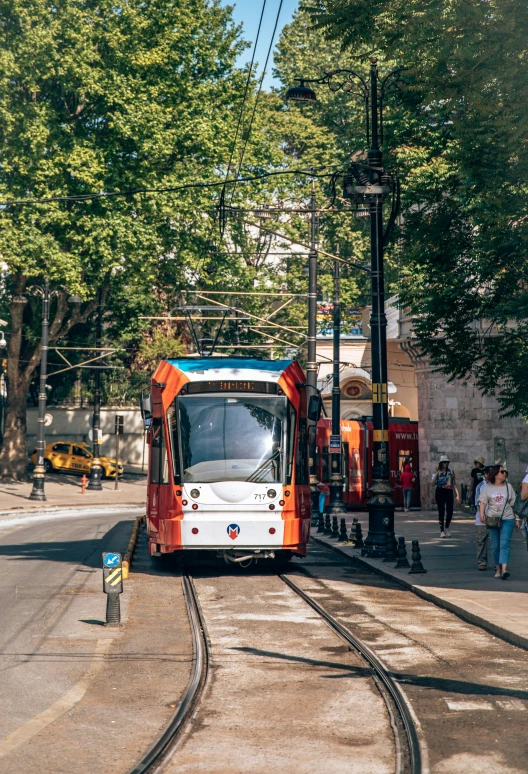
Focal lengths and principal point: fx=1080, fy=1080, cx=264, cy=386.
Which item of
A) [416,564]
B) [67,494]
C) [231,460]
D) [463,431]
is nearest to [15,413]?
[67,494]

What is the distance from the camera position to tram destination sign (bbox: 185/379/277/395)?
17781mm

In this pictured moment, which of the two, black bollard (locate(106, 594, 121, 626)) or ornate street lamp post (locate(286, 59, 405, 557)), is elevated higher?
ornate street lamp post (locate(286, 59, 405, 557))

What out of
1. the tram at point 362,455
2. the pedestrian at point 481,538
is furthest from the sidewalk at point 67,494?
the pedestrian at point 481,538

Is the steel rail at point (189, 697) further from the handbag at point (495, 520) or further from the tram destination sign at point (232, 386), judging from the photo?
the handbag at point (495, 520)

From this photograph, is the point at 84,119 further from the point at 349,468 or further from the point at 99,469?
the point at 349,468

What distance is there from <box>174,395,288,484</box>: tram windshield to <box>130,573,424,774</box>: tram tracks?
13.0 ft

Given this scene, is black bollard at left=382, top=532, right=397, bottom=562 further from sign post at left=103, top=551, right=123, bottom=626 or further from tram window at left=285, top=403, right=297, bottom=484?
sign post at left=103, top=551, right=123, bottom=626

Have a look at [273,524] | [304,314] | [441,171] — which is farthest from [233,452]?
[304,314]

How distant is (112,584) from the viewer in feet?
42.4

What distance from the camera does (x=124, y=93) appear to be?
44.5m

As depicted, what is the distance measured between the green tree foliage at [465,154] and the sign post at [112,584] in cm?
811

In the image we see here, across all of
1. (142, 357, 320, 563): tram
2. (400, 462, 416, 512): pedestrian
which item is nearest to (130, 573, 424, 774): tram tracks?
(142, 357, 320, 563): tram

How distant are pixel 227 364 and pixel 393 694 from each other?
972 centimetres

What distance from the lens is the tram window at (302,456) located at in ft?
58.4
